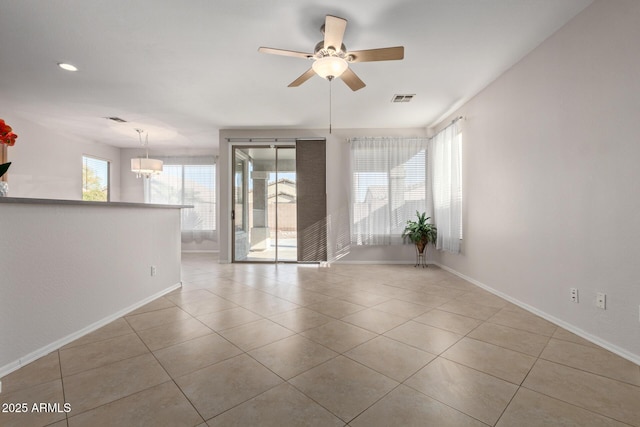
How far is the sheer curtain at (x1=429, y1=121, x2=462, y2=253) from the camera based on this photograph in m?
4.25

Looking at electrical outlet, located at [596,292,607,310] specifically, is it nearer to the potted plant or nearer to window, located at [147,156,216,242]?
the potted plant

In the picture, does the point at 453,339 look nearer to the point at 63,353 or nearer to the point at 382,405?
the point at 382,405

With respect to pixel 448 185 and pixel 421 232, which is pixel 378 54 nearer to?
pixel 448 185

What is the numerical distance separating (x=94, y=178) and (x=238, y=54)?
5.80 meters

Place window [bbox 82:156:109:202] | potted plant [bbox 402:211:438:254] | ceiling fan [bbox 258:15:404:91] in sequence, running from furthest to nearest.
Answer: window [bbox 82:156:109:202] → potted plant [bbox 402:211:438:254] → ceiling fan [bbox 258:15:404:91]

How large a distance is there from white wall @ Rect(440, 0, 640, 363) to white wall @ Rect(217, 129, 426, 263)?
209 cm

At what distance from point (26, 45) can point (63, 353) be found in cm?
289

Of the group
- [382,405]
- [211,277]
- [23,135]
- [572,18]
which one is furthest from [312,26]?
[23,135]

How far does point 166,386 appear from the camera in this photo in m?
1.60

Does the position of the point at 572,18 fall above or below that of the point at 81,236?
above

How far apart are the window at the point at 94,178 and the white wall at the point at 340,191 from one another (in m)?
3.40

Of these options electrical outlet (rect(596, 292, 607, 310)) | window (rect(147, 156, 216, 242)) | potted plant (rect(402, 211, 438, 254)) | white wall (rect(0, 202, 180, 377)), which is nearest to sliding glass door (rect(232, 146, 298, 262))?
window (rect(147, 156, 216, 242))

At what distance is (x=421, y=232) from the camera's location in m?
4.98

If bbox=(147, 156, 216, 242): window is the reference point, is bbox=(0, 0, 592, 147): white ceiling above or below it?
above
